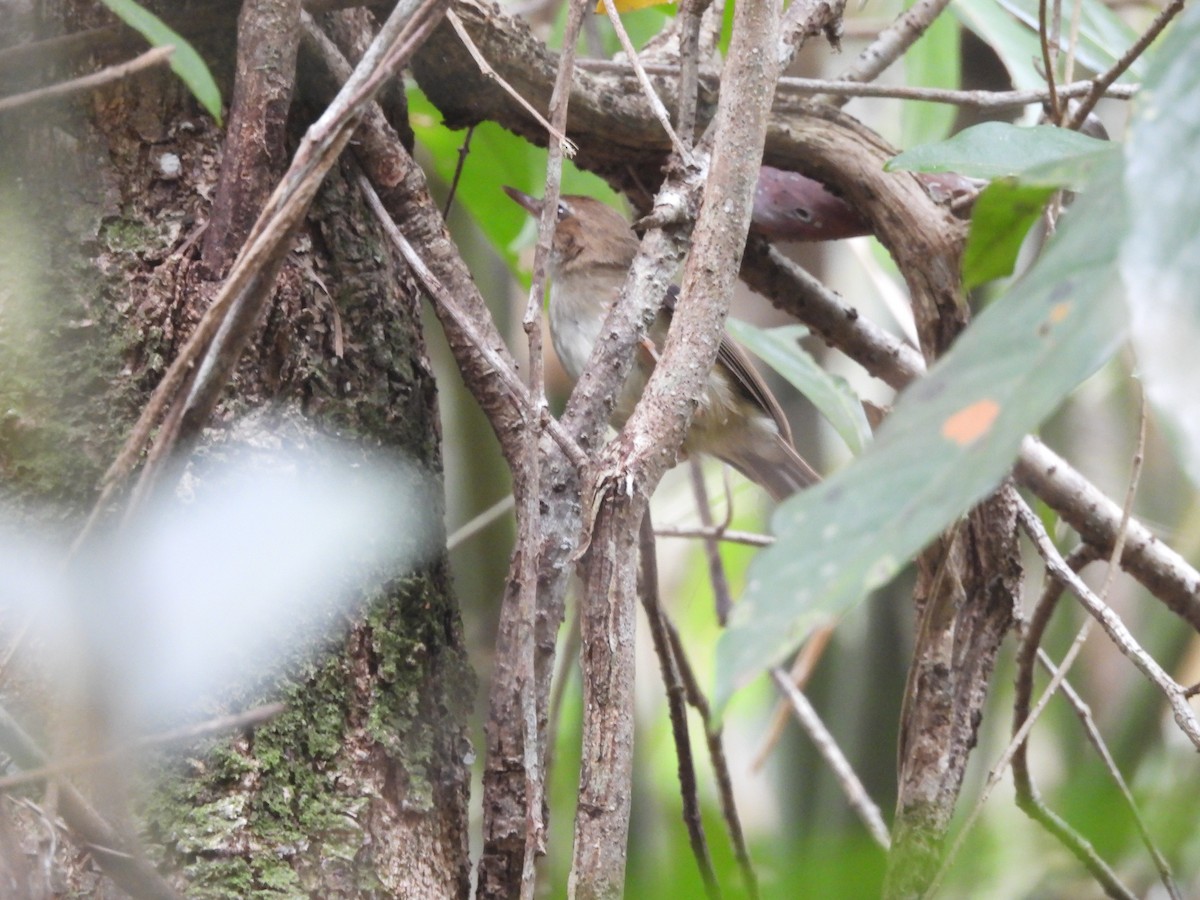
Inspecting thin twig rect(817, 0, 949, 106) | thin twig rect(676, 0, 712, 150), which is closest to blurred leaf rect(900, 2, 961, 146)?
thin twig rect(817, 0, 949, 106)

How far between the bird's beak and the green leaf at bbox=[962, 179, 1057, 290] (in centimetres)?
117

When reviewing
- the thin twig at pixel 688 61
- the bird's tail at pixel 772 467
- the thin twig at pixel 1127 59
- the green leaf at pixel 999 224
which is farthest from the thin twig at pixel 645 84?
the bird's tail at pixel 772 467

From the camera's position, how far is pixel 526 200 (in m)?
1.98

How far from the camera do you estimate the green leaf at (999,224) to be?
72 cm

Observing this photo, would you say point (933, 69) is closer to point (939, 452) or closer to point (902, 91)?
point (902, 91)

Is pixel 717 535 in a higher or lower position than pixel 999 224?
lower

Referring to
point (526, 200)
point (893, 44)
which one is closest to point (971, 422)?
point (893, 44)

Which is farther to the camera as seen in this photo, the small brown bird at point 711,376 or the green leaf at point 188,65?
the small brown bird at point 711,376

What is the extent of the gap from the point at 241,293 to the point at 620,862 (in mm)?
510

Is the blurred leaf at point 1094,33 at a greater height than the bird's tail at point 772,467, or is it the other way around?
the blurred leaf at point 1094,33

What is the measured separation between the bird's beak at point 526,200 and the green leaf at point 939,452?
1.49 meters

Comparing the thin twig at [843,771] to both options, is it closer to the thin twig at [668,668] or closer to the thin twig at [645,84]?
the thin twig at [668,668]

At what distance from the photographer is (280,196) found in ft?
2.53

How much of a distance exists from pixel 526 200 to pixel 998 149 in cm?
105
